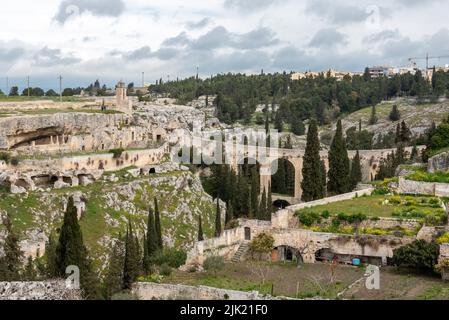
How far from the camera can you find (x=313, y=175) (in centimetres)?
3962

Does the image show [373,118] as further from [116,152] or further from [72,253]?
[72,253]

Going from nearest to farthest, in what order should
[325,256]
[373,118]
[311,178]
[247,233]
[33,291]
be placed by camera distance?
[33,291] < [325,256] < [247,233] < [311,178] < [373,118]

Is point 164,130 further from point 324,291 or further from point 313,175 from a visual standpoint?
point 324,291

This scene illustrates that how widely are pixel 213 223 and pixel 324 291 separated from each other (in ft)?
96.5

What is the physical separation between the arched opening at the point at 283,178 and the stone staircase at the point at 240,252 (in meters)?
33.3

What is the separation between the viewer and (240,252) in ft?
85.6

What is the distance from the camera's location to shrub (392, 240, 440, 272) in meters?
22.5

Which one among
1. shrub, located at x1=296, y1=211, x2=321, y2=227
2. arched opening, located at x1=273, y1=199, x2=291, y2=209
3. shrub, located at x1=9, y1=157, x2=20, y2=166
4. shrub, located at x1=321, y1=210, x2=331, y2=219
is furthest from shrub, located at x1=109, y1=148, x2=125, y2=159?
shrub, located at x1=321, y1=210, x2=331, y2=219

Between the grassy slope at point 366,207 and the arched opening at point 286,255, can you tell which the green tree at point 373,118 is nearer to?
the grassy slope at point 366,207

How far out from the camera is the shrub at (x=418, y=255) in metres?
22.5

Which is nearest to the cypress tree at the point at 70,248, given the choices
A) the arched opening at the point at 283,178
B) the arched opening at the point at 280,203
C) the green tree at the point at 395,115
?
the arched opening at the point at 280,203

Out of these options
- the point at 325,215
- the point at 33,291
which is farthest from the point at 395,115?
the point at 33,291

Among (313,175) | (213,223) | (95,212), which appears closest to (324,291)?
(313,175)

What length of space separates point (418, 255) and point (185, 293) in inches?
317
